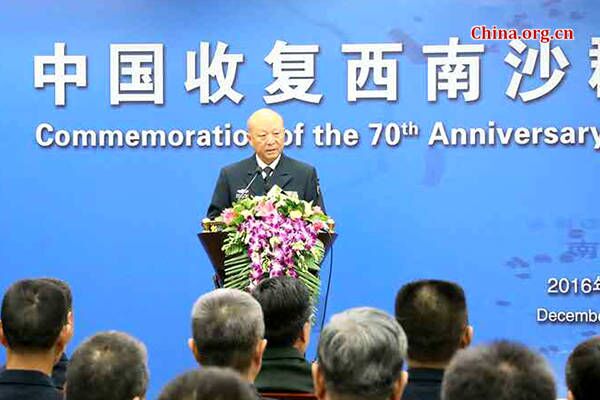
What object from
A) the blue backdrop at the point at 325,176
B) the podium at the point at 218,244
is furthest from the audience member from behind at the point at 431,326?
the blue backdrop at the point at 325,176

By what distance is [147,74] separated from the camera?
21.5 feet

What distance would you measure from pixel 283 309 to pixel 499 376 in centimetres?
137

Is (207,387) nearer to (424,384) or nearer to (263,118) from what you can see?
(424,384)

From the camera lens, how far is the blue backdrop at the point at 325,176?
6305 millimetres

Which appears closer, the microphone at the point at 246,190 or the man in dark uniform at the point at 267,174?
the microphone at the point at 246,190

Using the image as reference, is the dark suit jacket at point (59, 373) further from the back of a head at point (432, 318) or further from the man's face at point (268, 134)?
the man's face at point (268, 134)

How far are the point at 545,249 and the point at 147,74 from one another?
8.50 ft

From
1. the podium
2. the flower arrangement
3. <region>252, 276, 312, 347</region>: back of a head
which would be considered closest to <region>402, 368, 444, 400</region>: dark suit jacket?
<region>252, 276, 312, 347</region>: back of a head

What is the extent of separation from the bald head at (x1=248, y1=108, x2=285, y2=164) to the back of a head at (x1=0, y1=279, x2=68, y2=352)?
2.50 metres

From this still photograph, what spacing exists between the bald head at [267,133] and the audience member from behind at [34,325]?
2.47 m

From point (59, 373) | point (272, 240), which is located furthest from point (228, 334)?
point (272, 240)

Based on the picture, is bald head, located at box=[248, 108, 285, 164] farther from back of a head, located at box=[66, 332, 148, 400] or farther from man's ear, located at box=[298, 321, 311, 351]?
back of a head, located at box=[66, 332, 148, 400]

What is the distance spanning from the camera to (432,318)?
9.12ft

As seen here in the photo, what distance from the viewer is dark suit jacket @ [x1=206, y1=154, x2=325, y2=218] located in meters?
Result: 5.30
